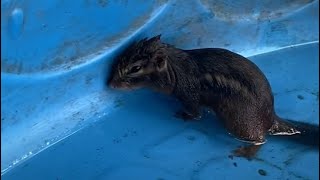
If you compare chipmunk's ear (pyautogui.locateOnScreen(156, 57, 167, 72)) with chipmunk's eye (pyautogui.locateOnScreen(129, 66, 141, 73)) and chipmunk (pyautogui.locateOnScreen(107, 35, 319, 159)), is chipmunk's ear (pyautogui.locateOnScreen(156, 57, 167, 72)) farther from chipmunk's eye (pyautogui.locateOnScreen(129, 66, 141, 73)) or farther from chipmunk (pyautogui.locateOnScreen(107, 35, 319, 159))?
chipmunk's eye (pyautogui.locateOnScreen(129, 66, 141, 73))

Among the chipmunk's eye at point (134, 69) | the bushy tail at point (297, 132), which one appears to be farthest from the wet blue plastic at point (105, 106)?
the chipmunk's eye at point (134, 69)

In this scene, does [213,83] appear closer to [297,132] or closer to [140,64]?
[140,64]

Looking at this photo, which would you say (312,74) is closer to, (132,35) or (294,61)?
(294,61)

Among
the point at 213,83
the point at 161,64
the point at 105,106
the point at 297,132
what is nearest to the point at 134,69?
the point at 161,64

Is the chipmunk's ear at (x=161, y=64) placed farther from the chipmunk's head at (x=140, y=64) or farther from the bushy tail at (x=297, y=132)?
the bushy tail at (x=297, y=132)

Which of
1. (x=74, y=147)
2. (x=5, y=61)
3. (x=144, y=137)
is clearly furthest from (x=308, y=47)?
(x=5, y=61)

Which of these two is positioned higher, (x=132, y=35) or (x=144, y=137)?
(x=132, y=35)
